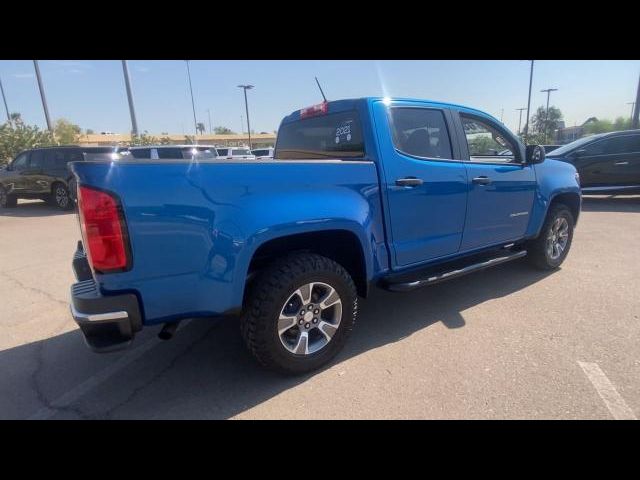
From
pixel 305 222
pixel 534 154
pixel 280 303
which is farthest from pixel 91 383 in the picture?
pixel 534 154

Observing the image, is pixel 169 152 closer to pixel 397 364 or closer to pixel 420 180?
pixel 420 180

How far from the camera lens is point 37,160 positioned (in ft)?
37.7

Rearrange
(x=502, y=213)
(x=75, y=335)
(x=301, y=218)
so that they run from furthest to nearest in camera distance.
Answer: (x=502, y=213) < (x=75, y=335) < (x=301, y=218)

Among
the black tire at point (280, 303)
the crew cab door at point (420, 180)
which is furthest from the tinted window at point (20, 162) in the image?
the crew cab door at point (420, 180)

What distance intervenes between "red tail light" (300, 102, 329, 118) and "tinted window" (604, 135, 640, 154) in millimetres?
9353

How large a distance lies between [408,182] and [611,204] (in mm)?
9749

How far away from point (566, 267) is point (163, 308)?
5.03 meters

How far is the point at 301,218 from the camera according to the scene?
246 centimetres

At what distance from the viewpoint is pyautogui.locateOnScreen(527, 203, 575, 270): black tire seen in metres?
4.55

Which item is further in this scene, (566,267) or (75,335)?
(566,267)

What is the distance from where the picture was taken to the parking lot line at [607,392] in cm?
223

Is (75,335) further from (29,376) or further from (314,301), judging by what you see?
(314,301)

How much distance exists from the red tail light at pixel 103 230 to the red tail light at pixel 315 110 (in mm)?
2130
